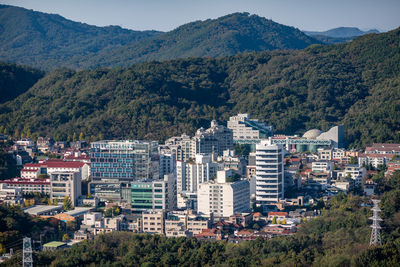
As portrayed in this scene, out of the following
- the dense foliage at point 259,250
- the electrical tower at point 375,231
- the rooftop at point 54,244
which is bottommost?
the rooftop at point 54,244

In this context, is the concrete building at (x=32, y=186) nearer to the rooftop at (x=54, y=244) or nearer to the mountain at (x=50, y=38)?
the rooftop at (x=54, y=244)

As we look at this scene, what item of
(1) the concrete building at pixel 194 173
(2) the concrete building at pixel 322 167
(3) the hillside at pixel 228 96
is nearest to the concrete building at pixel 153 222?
(1) the concrete building at pixel 194 173

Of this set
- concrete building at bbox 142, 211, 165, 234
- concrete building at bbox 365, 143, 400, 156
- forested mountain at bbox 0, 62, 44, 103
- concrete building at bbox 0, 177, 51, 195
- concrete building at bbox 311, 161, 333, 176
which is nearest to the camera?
concrete building at bbox 142, 211, 165, 234

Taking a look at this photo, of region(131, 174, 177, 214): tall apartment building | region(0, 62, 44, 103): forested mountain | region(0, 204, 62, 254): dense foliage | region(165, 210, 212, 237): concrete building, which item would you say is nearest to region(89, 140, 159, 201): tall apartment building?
region(131, 174, 177, 214): tall apartment building

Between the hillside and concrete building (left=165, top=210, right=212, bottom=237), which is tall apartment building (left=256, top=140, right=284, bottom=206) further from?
the hillside

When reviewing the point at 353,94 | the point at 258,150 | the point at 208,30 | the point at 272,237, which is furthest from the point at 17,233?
the point at 208,30

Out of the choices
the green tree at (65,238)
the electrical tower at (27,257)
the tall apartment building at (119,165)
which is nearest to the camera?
the electrical tower at (27,257)
